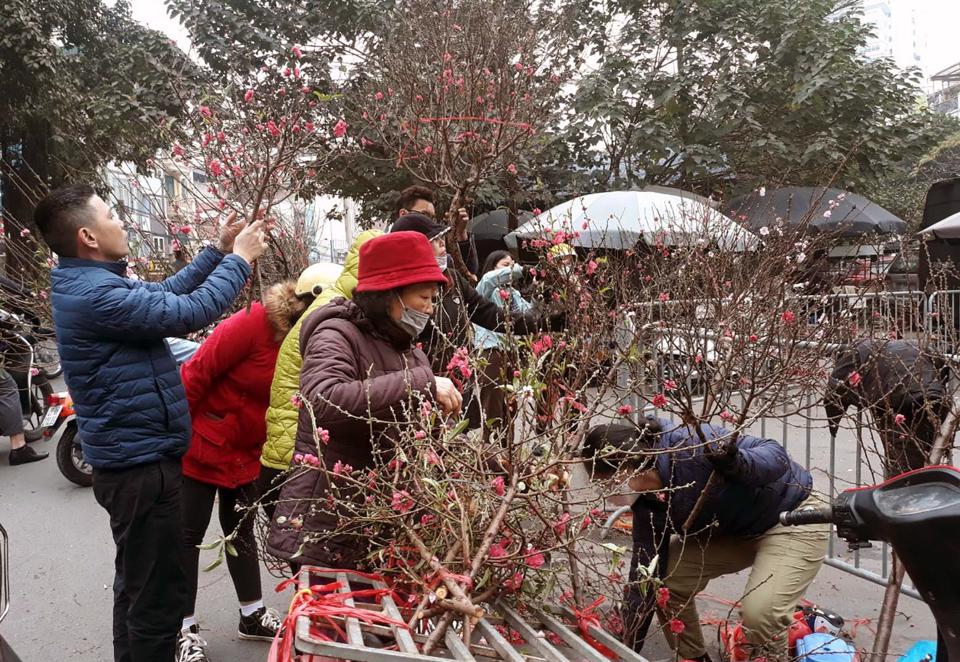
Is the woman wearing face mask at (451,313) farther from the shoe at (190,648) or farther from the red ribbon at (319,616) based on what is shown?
the red ribbon at (319,616)

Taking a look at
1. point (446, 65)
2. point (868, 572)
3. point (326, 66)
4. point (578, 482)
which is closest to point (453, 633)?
point (578, 482)

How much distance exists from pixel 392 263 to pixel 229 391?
4.56 feet

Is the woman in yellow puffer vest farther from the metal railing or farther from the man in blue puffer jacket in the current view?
the metal railing

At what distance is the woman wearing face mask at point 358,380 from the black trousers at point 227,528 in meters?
0.96

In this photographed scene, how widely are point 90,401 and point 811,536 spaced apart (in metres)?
2.82

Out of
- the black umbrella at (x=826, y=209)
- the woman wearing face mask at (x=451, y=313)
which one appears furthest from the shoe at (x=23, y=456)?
the black umbrella at (x=826, y=209)

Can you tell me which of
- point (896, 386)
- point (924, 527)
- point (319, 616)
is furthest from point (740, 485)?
point (319, 616)

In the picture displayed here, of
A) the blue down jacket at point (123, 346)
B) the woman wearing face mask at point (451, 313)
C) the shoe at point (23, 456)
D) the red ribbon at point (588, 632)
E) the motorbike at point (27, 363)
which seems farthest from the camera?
the shoe at point (23, 456)

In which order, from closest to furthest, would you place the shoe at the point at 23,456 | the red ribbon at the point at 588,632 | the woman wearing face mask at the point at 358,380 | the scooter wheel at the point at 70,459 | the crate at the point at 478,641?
the crate at the point at 478,641, the red ribbon at the point at 588,632, the woman wearing face mask at the point at 358,380, the scooter wheel at the point at 70,459, the shoe at the point at 23,456

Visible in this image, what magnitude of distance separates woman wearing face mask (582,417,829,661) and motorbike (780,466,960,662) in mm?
1396

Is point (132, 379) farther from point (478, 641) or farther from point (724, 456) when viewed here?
point (724, 456)

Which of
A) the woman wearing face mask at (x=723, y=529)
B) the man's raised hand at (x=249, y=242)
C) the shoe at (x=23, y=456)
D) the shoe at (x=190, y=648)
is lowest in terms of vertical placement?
the shoe at (x=190, y=648)

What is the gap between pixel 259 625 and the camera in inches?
150

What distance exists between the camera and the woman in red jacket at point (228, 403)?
3.30m
